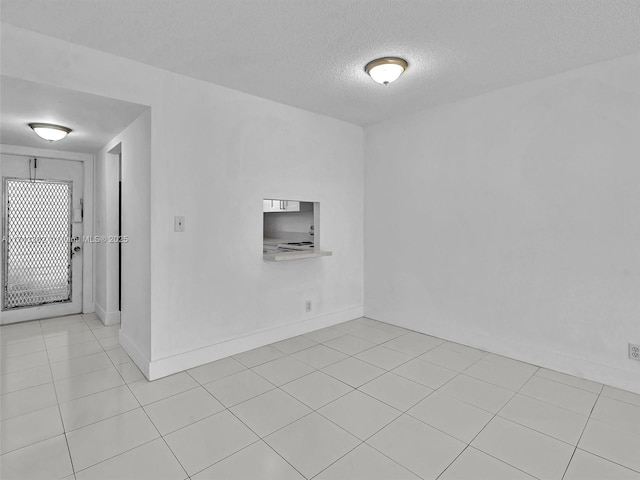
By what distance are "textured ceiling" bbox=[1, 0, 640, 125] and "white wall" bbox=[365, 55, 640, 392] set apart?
0.34 m

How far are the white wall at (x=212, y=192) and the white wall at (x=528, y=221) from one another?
39.5 inches

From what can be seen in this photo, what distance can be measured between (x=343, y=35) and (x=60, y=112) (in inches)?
95.7

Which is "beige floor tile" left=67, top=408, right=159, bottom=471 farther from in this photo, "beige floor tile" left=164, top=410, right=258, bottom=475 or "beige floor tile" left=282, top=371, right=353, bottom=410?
"beige floor tile" left=282, top=371, right=353, bottom=410

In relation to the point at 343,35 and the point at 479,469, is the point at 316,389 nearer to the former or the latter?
the point at 479,469

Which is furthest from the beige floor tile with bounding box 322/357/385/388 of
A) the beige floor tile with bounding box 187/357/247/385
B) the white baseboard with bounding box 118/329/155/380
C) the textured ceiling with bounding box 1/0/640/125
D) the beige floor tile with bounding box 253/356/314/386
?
the textured ceiling with bounding box 1/0/640/125

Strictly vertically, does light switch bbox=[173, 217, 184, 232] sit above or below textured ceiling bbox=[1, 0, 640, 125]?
below

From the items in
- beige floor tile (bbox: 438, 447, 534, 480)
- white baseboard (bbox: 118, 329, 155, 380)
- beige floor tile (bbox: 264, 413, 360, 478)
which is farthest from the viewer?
white baseboard (bbox: 118, 329, 155, 380)

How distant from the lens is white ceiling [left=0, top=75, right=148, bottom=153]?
7.99 ft

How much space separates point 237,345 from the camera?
3264 millimetres

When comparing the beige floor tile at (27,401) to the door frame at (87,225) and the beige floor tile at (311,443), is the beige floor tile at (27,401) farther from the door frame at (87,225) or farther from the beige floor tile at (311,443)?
the door frame at (87,225)

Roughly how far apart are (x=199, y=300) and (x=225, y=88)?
1940 millimetres

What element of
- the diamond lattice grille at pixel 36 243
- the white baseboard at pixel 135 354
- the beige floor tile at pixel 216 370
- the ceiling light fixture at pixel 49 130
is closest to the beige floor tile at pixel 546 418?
the beige floor tile at pixel 216 370

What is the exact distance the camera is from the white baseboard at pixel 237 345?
2.80 m

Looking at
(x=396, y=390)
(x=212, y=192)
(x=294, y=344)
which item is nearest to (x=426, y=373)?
(x=396, y=390)
